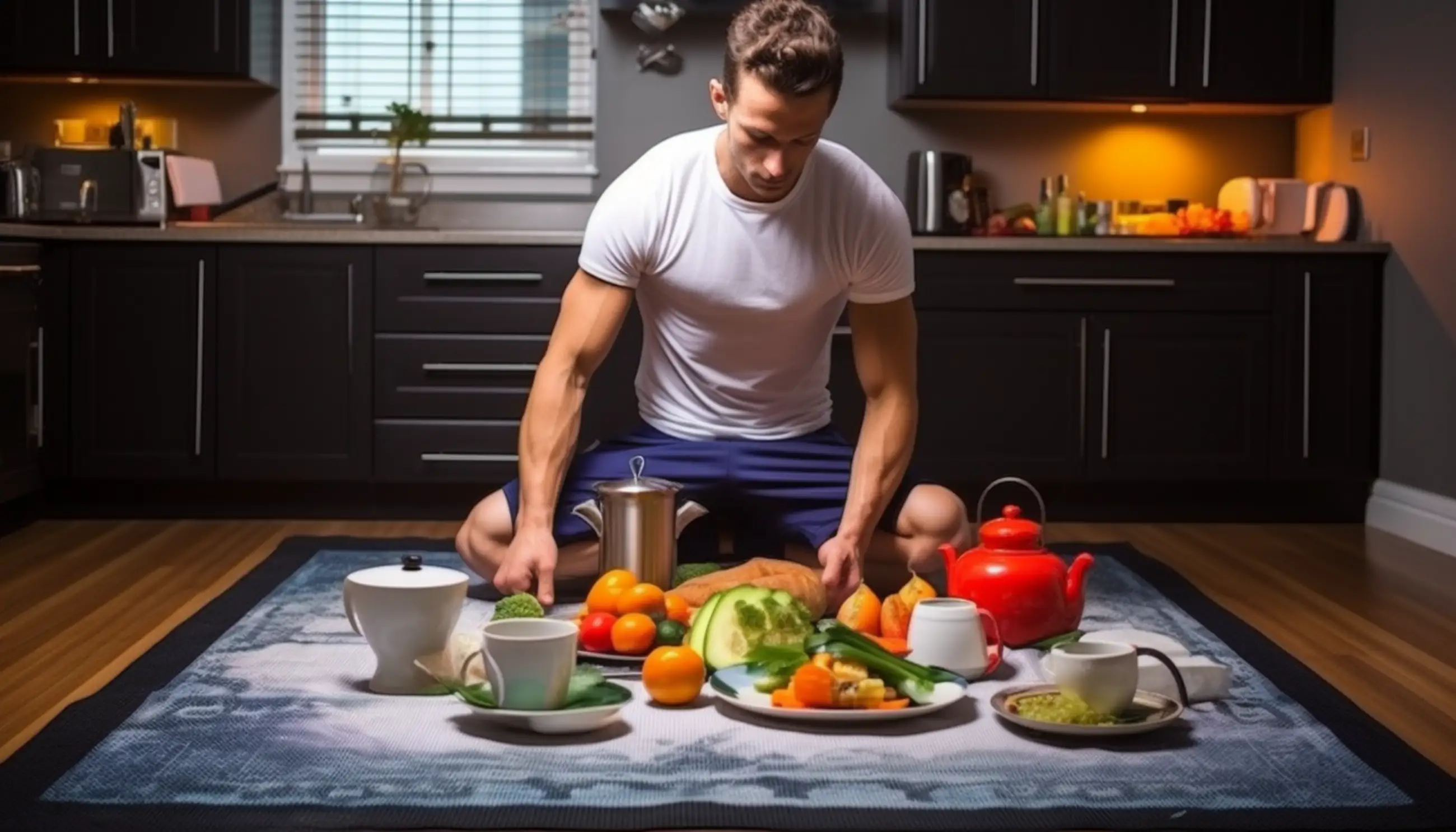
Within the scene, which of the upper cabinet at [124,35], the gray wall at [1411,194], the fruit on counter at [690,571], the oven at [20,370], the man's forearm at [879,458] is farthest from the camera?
the upper cabinet at [124,35]

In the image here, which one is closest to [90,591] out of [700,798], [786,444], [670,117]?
[786,444]

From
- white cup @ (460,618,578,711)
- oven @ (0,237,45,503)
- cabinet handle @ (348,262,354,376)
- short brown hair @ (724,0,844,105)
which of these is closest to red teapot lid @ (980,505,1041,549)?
short brown hair @ (724,0,844,105)

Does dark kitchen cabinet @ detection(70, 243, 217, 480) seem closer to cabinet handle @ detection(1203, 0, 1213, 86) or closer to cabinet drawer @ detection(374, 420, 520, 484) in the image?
cabinet drawer @ detection(374, 420, 520, 484)

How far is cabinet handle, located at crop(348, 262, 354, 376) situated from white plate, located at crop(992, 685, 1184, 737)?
2882 millimetres

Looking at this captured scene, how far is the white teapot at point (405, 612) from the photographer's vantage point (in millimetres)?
2637

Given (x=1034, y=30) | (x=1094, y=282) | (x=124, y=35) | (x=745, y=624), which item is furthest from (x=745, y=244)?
(x=124, y=35)

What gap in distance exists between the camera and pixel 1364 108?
17.6 ft

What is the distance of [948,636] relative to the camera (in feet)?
9.21

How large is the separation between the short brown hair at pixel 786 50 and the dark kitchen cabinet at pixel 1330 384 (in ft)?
8.79

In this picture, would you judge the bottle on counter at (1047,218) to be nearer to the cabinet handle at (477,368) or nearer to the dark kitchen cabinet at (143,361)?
the cabinet handle at (477,368)

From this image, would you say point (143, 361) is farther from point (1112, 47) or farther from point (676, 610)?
point (1112, 47)

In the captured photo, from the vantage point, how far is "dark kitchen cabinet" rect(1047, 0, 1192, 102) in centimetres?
545

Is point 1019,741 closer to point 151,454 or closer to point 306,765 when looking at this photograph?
point 306,765

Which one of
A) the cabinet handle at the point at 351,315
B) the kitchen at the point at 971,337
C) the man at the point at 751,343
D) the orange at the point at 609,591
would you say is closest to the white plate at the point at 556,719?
the orange at the point at 609,591
